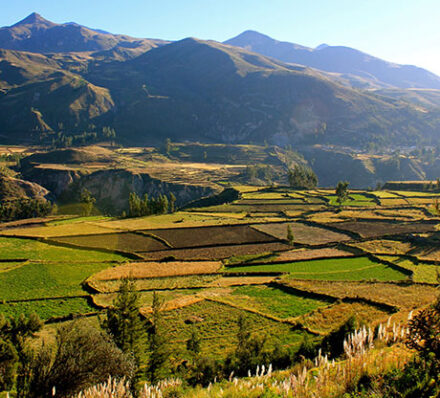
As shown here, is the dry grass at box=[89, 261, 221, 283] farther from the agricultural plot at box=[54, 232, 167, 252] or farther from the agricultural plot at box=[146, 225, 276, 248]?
the agricultural plot at box=[146, 225, 276, 248]

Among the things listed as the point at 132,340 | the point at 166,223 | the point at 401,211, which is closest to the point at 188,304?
the point at 132,340

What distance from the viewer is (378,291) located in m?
46.2

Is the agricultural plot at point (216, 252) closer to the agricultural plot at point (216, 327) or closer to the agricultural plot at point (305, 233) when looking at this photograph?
the agricultural plot at point (305, 233)

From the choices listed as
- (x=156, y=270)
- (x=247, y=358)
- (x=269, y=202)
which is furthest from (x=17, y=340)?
(x=269, y=202)

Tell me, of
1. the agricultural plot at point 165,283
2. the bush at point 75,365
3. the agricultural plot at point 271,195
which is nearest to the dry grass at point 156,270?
the agricultural plot at point 165,283

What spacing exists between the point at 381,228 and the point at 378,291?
4980cm

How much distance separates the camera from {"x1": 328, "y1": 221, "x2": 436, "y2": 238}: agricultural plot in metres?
85.2

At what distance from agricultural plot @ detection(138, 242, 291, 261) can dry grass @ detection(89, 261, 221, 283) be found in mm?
3398

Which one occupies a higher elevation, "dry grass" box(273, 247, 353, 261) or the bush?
the bush

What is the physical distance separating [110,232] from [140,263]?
25.0 meters

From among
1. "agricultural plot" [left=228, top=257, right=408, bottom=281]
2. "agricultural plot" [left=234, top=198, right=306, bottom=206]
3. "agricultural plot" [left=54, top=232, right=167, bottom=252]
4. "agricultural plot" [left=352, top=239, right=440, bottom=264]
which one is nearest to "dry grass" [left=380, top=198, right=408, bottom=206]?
"agricultural plot" [left=234, top=198, right=306, bottom=206]

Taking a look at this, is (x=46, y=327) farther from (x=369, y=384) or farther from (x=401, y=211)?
(x=401, y=211)

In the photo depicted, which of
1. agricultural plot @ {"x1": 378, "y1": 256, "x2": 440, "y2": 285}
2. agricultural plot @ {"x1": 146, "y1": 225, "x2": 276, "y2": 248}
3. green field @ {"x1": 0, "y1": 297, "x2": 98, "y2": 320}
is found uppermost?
agricultural plot @ {"x1": 378, "y1": 256, "x2": 440, "y2": 285}

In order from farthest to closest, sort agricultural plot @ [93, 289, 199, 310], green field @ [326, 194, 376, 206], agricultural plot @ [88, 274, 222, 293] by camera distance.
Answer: green field @ [326, 194, 376, 206] → agricultural plot @ [88, 274, 222, 293] → agricultural plot @ [93, 289, 199, 310]
